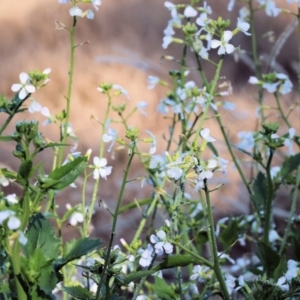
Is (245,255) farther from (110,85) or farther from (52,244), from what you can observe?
(52,244)

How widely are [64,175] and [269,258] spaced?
32cm

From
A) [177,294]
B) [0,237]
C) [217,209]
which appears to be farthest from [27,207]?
[217,209]

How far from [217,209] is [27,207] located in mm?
738

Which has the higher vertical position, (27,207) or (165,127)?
(165,127)

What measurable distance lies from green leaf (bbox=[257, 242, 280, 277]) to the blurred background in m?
0.34

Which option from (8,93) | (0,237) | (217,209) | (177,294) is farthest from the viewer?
(217,209)

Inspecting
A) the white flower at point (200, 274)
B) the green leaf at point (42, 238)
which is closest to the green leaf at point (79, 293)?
the green leaf at point (42, 238)

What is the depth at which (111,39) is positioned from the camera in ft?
3.33

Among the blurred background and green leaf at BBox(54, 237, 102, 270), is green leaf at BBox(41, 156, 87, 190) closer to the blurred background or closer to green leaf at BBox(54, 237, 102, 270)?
Answer: green leaf at BBox(54, 237, 102, 270)

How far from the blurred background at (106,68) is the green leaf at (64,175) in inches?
21.7

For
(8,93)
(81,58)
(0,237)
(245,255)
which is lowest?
(0,237)

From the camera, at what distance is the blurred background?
96 centimetres

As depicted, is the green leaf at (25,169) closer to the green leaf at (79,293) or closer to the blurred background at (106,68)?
the green leaf at (79,293)

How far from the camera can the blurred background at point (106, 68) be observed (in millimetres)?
960
